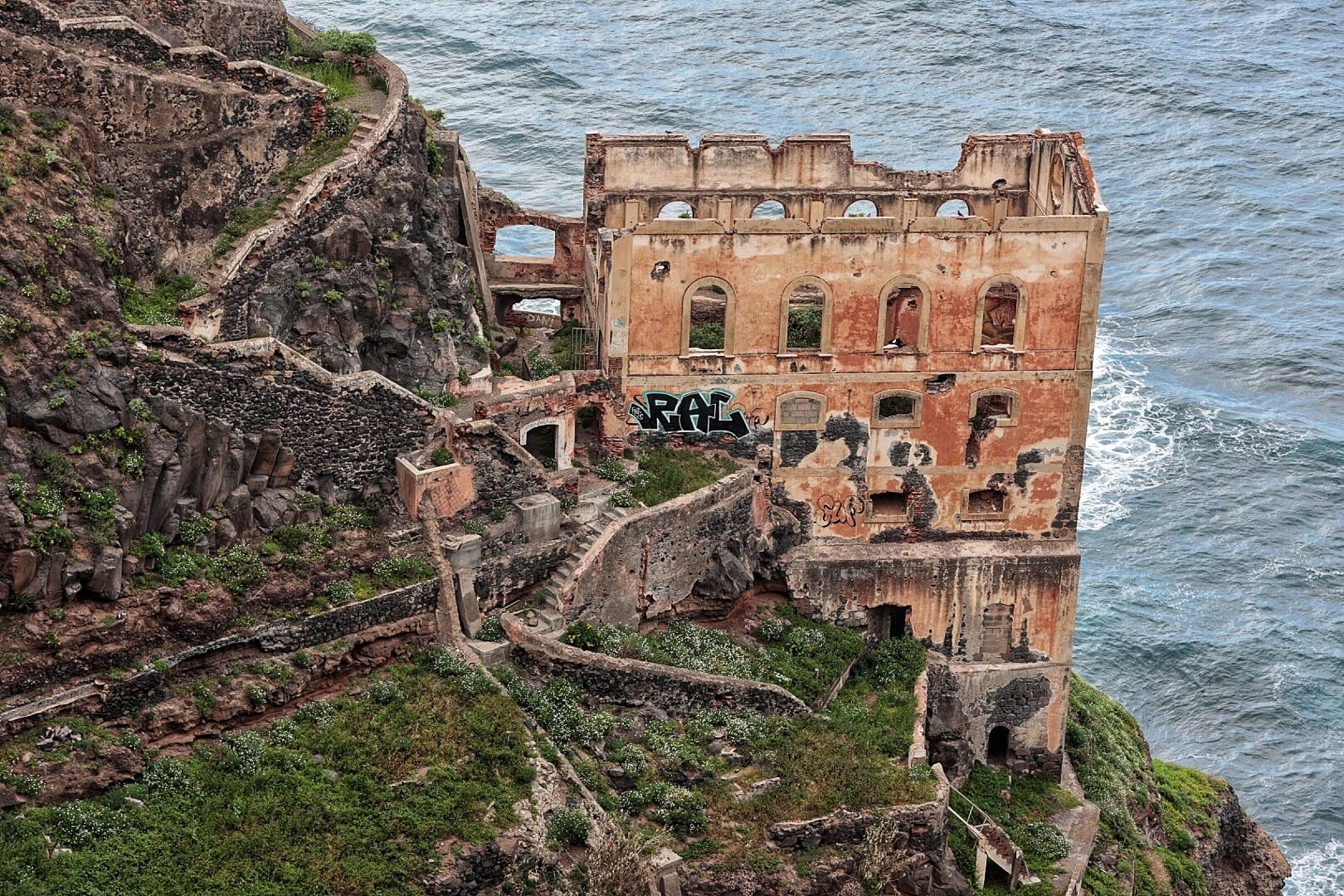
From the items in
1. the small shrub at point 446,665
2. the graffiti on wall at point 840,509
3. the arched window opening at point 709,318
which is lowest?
the small shrub at point 446,665

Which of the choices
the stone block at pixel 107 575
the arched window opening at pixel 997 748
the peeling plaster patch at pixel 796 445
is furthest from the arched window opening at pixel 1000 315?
the stone block at pixel 107 575

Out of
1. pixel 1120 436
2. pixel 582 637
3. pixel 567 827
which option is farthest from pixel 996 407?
pixel 1120 436

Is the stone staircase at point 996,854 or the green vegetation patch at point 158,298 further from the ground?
the green vegetation patch at point 158,298

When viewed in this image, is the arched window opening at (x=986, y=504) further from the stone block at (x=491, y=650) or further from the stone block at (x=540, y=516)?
the stone block at (x=491, y=650)

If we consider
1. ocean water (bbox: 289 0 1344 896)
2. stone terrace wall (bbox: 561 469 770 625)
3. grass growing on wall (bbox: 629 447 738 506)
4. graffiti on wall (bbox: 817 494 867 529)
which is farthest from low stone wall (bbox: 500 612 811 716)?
ocean water (bbox: 289 0 1344 896)

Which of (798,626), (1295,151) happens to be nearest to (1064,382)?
(798,626)

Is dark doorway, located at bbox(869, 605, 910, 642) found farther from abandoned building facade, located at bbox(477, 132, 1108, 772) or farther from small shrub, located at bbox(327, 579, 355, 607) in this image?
small shrub, located at bbox(327, 579, 355, 607)

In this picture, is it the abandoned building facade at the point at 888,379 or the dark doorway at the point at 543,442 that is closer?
the abandoned building facade at the point at 888,379

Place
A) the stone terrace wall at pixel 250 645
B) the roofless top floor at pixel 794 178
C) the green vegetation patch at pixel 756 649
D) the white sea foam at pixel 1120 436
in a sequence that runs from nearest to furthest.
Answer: the stone terrace wall at pixel 250 645
the green vegetation patch at pixel 756 649
the roofless top floor at pixel 794 178
the white sea foam at pixel 1120 436

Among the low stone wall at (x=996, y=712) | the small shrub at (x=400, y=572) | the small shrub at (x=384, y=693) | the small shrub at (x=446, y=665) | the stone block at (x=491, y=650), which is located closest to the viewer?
the small shrub at (x=384, y=693)
